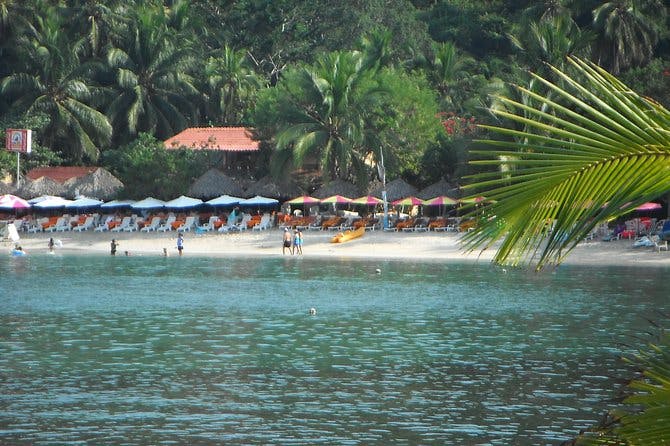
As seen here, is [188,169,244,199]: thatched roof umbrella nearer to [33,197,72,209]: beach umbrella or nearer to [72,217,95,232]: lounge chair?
[72,217,95,232]: lounge chair

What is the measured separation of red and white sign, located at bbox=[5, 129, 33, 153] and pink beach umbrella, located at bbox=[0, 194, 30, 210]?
9.94 feet

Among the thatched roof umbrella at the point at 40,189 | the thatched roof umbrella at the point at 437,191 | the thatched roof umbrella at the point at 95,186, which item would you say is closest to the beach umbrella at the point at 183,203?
the thatched roof umbrella at the point at 95,186

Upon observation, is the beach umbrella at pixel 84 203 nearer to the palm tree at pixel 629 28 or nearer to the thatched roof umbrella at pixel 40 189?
the thatched roof umbrella at pixel 40 189

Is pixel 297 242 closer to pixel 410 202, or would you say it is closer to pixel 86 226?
pixel 410 202

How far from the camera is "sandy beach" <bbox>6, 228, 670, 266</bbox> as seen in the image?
42094 millimetres

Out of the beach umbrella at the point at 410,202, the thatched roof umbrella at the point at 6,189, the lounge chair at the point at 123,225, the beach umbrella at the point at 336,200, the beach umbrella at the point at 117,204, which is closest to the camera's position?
the beach umbrella at the point at 410,202

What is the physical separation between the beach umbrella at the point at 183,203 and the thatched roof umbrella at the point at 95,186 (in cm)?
398

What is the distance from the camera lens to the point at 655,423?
2533 mm

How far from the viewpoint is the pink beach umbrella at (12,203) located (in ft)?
169

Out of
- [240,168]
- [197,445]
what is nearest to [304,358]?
[197,445]

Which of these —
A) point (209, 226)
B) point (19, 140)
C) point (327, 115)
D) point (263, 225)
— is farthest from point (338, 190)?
point (19, 140)

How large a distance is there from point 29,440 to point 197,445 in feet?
6.82

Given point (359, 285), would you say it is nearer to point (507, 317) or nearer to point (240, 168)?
point (507, 317)

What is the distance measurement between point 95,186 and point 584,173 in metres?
53.9
